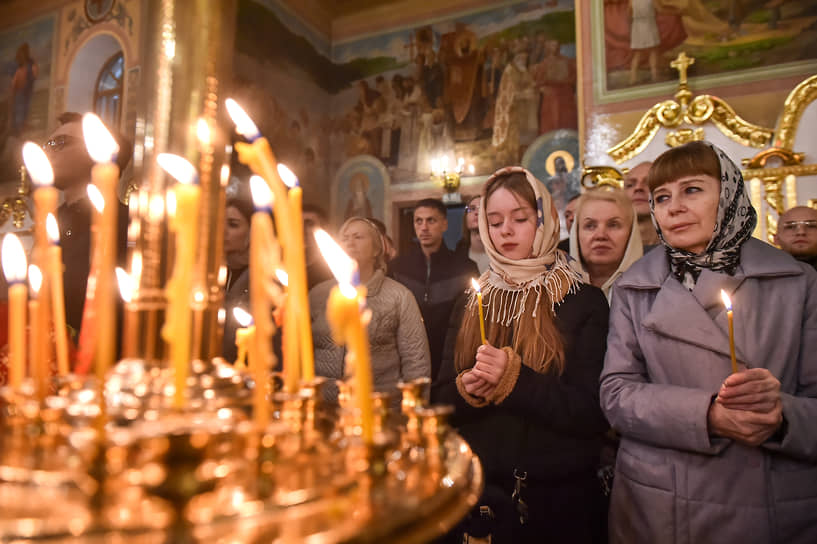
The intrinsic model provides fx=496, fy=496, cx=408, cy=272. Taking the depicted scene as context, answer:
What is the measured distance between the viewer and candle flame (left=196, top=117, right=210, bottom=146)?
705mm

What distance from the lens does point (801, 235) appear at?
302 cm

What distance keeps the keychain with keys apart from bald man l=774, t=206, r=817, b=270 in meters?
2.55

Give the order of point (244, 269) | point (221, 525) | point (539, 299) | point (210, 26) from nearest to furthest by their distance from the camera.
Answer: point (221, 525), point (210, 26), point (539, 299), point (244, 269)

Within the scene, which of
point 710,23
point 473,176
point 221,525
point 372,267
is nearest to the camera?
point 221,525

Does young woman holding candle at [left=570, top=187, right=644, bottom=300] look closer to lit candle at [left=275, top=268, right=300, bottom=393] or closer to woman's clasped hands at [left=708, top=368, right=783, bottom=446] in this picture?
woman's clasped hands at [left=708, top=368, right=783, bottom=446]

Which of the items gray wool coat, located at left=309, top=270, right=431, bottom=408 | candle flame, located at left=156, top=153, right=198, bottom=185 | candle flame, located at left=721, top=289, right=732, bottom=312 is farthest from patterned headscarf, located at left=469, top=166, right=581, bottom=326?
candle flame, located at left=156, top=153, right=198, bottom=185

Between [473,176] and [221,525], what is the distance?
639 centimetres

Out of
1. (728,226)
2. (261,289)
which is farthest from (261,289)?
(728,226)

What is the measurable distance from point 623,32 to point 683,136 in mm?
1236

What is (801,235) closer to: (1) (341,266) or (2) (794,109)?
(2) (794,109)

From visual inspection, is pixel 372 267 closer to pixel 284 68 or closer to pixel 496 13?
pixel 284 68

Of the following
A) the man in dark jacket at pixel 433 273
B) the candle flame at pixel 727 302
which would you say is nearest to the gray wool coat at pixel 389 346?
the man in dark jacket at pixel 433 273

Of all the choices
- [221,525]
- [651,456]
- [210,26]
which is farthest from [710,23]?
[221,525]

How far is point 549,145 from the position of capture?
613cm
